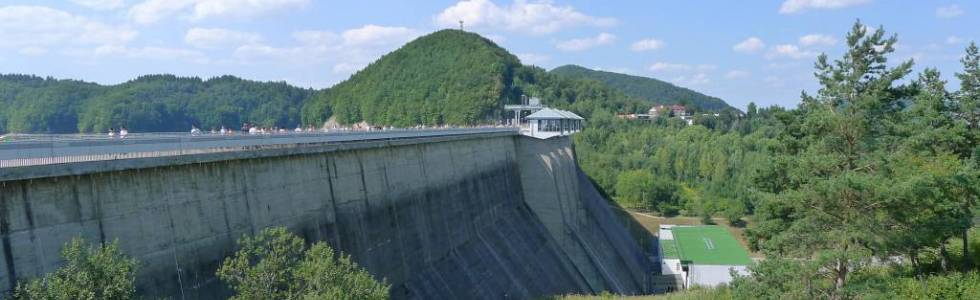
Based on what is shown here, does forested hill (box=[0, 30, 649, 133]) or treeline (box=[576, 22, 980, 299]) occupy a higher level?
forested hill (box=[0, 30, 649, 133])

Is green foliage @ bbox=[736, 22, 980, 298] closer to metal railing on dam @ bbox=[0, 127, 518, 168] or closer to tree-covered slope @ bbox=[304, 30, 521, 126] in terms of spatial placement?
metal railing on dam @ bbox=[0, 127, 518, 168]

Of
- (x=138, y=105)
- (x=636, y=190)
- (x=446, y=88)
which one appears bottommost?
(x=636, y=190)

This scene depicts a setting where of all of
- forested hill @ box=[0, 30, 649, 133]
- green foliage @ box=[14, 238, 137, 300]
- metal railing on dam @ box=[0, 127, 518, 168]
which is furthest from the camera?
forested hill @ box=[0, 30, 649, 133]

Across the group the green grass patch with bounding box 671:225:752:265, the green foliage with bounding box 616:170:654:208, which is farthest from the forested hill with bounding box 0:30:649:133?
the green grass patch with bounding box 671:225:752:265

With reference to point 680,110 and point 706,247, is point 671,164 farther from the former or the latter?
point 680,110

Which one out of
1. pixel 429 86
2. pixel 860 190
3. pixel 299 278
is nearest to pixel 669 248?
pixel 860 190

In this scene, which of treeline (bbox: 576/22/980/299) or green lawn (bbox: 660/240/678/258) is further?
green lawn (bbox: 660/240/678/258)

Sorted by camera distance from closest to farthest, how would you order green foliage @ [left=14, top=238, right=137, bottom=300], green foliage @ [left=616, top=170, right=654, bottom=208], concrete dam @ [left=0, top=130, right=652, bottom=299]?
green foliage @ [left=14, top=238, right=137, bottom=300] → concrete dam @ [left=0, top=130, right=652, bottom=299] → green foliage @ [left=616, top=170, right=654, bottom=208]
